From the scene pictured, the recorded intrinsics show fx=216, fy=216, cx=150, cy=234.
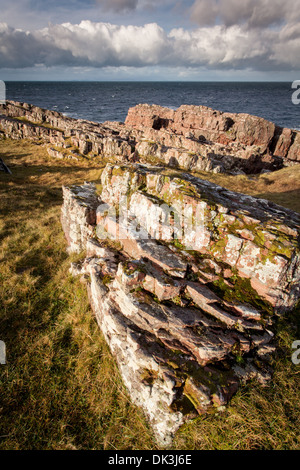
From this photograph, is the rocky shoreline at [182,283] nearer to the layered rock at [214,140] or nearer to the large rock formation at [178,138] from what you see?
the large rock formation at [178,138]

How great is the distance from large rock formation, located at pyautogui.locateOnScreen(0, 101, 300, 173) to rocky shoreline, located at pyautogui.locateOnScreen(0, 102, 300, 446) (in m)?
25.6

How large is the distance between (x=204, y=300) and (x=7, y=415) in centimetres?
555

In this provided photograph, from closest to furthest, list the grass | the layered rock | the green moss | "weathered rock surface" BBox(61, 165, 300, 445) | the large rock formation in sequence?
1. the grass
2. "weathered rock surface" BBox(61, 165, 300, 445)
3. the green moss
4. the layered rock
5. the large rock formation

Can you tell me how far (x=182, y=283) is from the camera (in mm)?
6145

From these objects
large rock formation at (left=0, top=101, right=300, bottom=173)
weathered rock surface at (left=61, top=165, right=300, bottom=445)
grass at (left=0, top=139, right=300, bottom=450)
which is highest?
large rock formation at (left=0, top=101, right=300, bottom=173)

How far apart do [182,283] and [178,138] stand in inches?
1638

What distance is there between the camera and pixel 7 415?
17.0 ft

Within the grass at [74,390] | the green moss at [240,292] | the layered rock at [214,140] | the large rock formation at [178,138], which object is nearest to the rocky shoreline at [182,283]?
the green moss at [240,292]

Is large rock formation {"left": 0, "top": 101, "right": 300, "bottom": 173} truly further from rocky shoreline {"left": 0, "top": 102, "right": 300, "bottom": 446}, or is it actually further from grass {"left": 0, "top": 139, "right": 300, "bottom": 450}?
grass {"left": 0, "top": 139, "right": 300, "bottom": 450}

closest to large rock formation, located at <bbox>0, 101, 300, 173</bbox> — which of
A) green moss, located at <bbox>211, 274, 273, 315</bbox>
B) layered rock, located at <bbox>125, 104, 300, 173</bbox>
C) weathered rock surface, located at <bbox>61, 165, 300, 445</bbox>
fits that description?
layered rock, located at <bbox>125, 104, 300, 173</bbox>

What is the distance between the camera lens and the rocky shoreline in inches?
193
